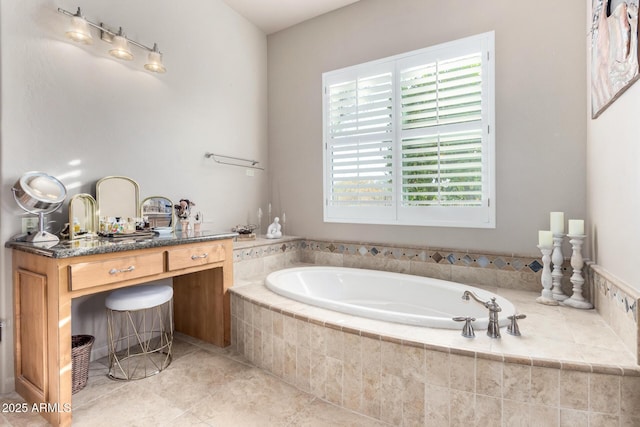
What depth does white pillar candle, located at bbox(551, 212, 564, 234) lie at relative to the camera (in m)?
2.08

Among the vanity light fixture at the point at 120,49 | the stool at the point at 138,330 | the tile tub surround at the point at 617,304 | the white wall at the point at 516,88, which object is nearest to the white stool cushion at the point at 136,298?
the stool at the point at 138,330

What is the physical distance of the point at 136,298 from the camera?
6.19 feet

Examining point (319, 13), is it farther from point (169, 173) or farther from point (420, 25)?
point (169, 173)

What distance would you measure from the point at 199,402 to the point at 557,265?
7.96 feet

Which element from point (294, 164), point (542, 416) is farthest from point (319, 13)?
point (542, 416)

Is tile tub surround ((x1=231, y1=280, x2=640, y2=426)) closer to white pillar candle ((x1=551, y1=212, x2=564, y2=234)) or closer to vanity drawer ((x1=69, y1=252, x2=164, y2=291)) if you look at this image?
white pillar candle ((x1=551, y1=212, x2=564, y2=234))

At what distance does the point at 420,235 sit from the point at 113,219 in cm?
244

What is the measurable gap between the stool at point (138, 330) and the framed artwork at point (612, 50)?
8.97 feet

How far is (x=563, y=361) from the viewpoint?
1.26 m

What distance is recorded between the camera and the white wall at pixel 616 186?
1.38 meters

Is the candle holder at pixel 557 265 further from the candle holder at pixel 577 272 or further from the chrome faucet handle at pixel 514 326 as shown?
the chrome faucet handle at pixel 514 326

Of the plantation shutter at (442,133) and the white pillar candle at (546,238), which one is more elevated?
the plantation shutter at (442,133)

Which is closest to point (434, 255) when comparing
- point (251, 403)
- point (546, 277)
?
point (546, 277)

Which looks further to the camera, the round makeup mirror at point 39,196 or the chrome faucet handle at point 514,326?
the round makeup mirror at point 39,196
